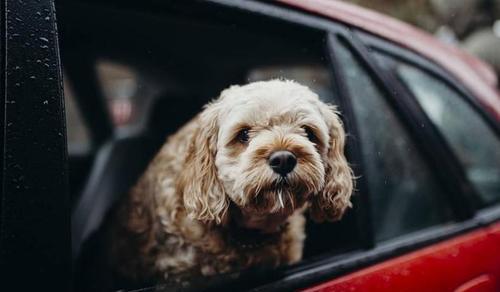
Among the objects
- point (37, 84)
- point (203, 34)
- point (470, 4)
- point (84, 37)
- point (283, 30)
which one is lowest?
point (37, 84)

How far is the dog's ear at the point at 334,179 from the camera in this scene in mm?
1702

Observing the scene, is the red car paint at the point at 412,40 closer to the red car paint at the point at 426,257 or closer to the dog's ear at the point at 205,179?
the red car paint at the point at 426,257

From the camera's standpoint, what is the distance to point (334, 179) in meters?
1.70

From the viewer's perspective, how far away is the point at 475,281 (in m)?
2.04

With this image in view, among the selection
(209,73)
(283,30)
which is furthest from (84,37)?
(283,30)

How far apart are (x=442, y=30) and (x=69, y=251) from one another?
28.5 feet

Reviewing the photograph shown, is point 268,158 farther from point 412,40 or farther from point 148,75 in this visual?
point 148,75

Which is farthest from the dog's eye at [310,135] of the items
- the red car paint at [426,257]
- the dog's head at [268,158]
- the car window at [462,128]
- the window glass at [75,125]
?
the window glass at [75,125]

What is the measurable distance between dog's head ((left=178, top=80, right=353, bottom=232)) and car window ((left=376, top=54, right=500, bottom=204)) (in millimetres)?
646

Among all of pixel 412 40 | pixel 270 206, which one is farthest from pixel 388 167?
pixel 270 206

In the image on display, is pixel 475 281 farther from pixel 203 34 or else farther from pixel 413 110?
pixel 203 34

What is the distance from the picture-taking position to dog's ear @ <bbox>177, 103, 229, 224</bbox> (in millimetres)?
1735

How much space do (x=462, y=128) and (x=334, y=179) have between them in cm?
109

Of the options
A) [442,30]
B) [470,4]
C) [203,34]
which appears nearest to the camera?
[203,34]
